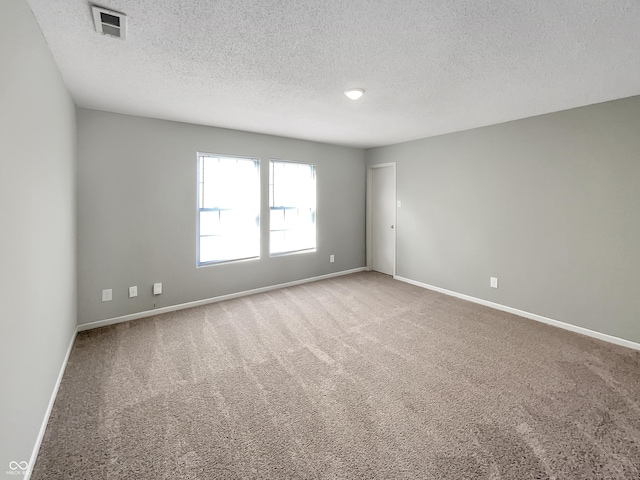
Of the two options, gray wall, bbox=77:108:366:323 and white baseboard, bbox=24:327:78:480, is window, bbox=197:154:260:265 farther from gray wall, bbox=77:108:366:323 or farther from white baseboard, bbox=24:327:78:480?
white baseboard, bbox=24:327:78:480

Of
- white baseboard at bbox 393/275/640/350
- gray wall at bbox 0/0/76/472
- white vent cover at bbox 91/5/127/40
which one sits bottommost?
white baseboard at bbox 393/275/640/350

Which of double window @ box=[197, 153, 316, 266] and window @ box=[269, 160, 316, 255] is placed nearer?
double window @ box=[197, 153, 316, 266]

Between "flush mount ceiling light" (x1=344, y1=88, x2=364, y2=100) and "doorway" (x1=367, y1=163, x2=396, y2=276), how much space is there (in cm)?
273

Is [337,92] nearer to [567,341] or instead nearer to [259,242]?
[259,242]

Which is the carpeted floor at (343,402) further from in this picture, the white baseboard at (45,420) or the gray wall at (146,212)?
the gray wall at (146,212)

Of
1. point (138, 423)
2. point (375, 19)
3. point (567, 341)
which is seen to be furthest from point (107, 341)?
point (567, 341)

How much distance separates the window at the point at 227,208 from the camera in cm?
410

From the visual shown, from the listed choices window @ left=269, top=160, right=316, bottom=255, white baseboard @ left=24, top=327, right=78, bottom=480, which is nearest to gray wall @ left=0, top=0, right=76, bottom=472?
white baseboard @ left=24, top=327, right=78, bottom=480

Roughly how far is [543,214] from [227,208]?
13.5ft

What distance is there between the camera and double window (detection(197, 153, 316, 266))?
163 inches

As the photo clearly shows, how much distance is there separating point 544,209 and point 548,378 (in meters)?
2.00

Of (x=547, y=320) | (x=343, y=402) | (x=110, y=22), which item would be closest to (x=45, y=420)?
(x=343, y=402)

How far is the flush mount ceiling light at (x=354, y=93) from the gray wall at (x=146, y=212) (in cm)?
207

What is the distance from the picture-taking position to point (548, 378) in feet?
7.82
